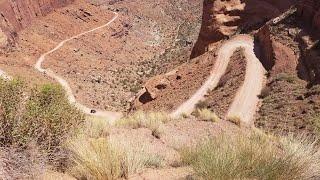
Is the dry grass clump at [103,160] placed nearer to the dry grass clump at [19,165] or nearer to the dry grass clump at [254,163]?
the dry grass clump at [19,165]

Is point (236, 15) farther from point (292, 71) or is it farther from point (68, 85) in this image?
point (68, 85)

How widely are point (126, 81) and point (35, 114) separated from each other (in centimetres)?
5990

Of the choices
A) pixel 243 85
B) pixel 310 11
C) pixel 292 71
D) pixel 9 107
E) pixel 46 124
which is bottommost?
pixel 243 85

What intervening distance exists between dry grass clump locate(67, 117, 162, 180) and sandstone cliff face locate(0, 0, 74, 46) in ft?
201

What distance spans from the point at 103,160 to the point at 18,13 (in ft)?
254

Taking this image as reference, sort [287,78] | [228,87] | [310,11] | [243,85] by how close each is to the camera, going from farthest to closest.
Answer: [310,11], [228,87], [243,85], [287,78]

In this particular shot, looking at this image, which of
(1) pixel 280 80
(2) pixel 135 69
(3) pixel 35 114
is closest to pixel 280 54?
(1) pixel 280 80

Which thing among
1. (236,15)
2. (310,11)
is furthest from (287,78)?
(236,15)

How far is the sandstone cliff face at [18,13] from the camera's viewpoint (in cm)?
7206

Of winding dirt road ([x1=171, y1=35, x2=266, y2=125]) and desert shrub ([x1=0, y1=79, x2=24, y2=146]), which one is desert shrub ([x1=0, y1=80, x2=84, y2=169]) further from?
winding dirt road ([x1=171, y1=35, x2=266, y2=125])

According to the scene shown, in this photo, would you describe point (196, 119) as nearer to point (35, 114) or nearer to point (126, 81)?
point (35, 114)

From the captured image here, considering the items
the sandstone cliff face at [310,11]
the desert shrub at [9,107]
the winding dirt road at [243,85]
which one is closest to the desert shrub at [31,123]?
the desert shrub at [9,107]

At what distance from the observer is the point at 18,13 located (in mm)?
81188

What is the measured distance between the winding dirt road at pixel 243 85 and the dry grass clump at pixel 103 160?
17.1 metres
